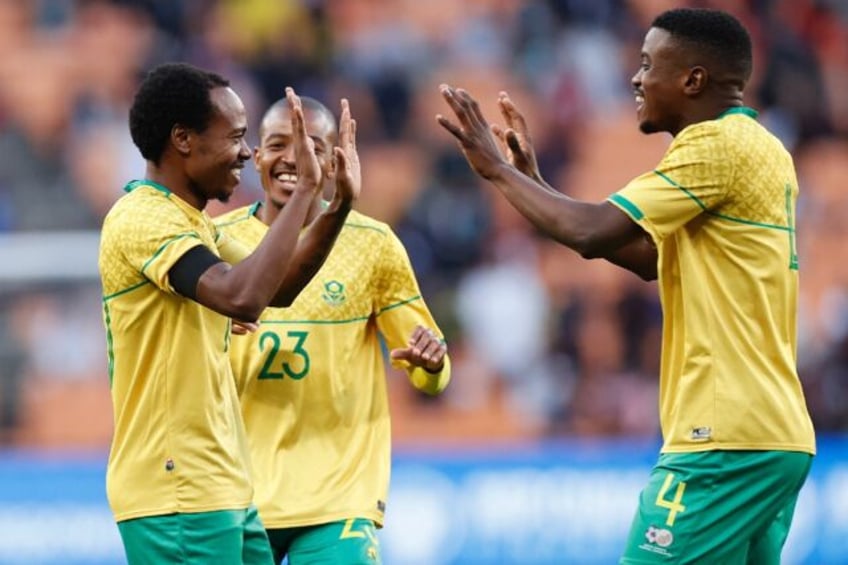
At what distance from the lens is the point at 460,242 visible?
15656mm

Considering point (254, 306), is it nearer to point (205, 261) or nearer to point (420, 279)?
point (205, 261)

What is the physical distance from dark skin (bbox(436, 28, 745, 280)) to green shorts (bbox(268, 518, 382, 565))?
5.30 feet

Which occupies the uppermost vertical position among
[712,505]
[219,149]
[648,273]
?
[219,149]

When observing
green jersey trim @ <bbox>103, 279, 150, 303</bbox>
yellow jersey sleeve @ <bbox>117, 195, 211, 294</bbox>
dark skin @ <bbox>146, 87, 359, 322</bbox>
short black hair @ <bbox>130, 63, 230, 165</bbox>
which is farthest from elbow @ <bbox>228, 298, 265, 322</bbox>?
short black hair @ <bbox>130, 63, 230, 165</bbox>

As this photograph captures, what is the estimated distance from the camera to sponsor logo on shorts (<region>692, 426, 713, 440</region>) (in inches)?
211

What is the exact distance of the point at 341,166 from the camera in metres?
5.62

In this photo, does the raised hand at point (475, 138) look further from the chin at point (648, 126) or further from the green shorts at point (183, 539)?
the green shorts at point (183, 539)

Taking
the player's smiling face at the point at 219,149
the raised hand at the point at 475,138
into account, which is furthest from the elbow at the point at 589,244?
the player's smiling face at the point at 219,149

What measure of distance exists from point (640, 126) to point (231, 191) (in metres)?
1.38

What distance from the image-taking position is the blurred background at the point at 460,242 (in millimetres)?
12094

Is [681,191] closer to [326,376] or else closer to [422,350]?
[422,350]

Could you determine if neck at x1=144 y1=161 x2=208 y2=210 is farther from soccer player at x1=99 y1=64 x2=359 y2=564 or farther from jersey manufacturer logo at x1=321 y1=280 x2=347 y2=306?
jersey manufacturer logo at x1=321 y1=280 x2=347 y2=306

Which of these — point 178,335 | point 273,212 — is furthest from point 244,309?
point 273,212

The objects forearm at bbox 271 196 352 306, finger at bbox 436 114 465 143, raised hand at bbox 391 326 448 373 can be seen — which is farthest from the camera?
raised hand at bbox 391 326 448 373
